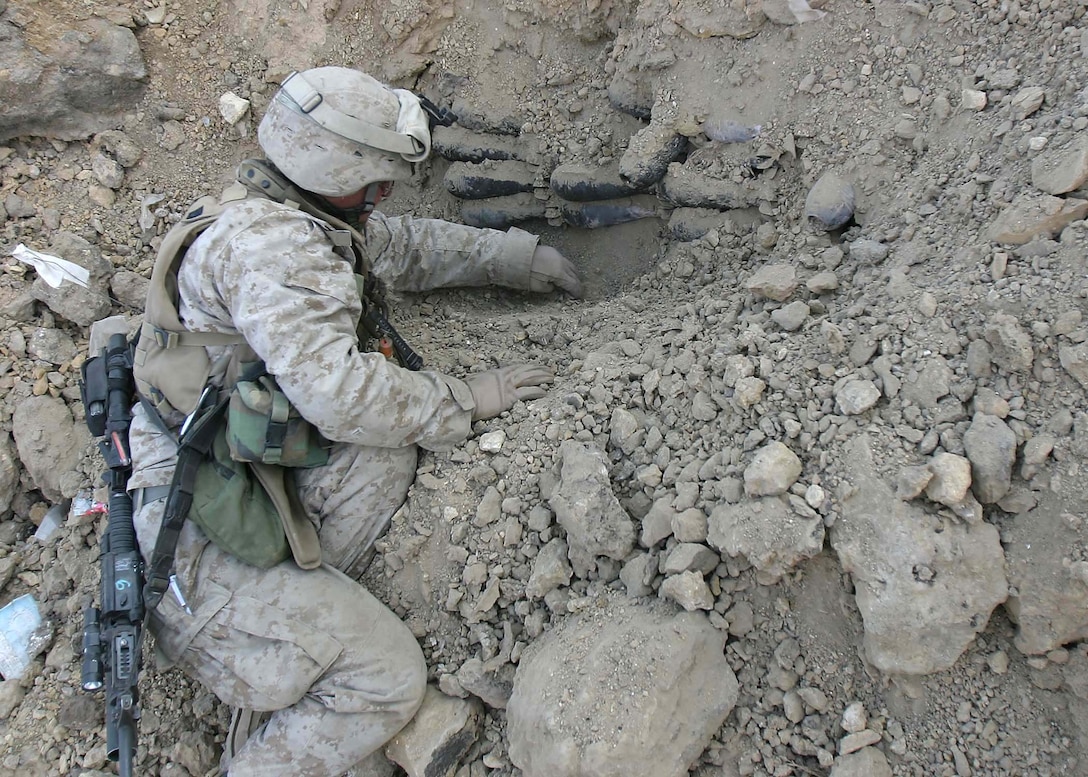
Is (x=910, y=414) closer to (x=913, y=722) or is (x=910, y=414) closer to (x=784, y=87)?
(x=913, y=722)

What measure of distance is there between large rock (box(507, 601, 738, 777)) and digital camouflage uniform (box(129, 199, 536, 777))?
0.56m

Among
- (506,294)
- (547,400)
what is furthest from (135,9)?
(547,400)

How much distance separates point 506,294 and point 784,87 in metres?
1.47

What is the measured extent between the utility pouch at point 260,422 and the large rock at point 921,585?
5.16 feet

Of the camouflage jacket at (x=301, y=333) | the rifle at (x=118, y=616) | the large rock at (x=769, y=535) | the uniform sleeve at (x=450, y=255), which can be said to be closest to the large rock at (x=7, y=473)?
the rifle at (x=118, y=616)

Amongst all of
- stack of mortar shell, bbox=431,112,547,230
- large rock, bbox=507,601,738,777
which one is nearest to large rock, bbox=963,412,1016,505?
large rock, bbox=507,601,738,777

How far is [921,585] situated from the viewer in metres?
1.77

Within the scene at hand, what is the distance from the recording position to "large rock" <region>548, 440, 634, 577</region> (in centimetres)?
218

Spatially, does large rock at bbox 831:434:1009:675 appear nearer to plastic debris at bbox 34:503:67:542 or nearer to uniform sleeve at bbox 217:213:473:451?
uniform sleeve at bbox 217:213:473:451

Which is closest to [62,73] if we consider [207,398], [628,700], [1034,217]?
[207,398]

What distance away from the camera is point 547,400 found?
2646 millimetres

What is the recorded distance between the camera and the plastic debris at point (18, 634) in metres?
2.71

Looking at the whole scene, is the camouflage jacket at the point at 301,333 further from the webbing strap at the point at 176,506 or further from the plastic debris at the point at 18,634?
the plastic debris at the point at 18,634

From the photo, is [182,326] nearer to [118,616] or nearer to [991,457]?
[118,616]
